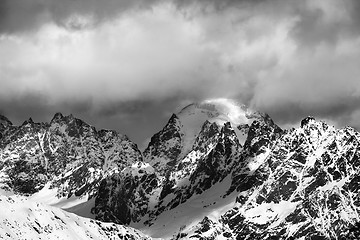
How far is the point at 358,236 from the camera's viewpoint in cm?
17462
